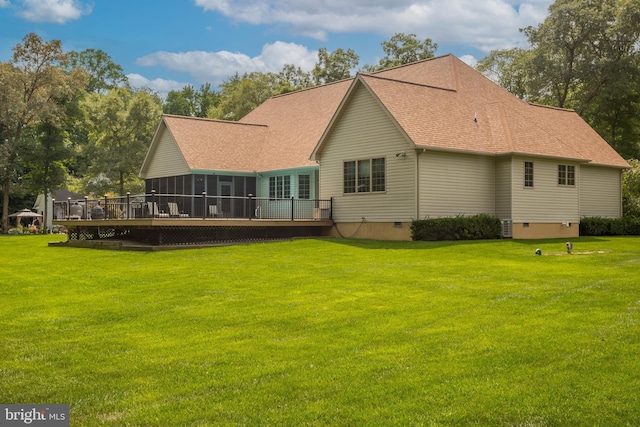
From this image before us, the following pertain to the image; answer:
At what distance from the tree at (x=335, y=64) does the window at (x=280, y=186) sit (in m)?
24.0

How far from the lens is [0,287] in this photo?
13.8m

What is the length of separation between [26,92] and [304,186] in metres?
29.6

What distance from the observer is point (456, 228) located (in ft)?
78.8

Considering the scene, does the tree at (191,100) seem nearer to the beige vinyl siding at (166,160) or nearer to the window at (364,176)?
the beige vinyl siding at (166,160)

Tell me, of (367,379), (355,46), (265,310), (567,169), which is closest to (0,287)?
(265,310)

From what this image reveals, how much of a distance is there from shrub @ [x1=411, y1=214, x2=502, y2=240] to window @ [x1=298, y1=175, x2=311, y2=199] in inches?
309

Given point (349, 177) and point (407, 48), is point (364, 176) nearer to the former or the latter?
point (349, 177)

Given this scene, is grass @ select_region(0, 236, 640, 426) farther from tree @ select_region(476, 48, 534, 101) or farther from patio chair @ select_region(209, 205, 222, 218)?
tree @ select_region(476, 48, 534, 101)

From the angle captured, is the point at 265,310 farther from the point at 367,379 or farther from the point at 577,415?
the point at 577,415

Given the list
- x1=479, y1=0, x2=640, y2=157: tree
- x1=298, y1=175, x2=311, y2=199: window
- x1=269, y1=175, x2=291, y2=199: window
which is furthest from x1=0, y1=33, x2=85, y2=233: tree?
x1=479, y1=0, x2=640, y2=157: tree

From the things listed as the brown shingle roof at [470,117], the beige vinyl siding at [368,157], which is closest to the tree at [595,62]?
the brown shingle roof at [470,117]

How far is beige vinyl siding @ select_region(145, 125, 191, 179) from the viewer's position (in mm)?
32562

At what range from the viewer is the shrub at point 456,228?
2373 centimetres

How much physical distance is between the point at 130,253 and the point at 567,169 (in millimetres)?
18055
